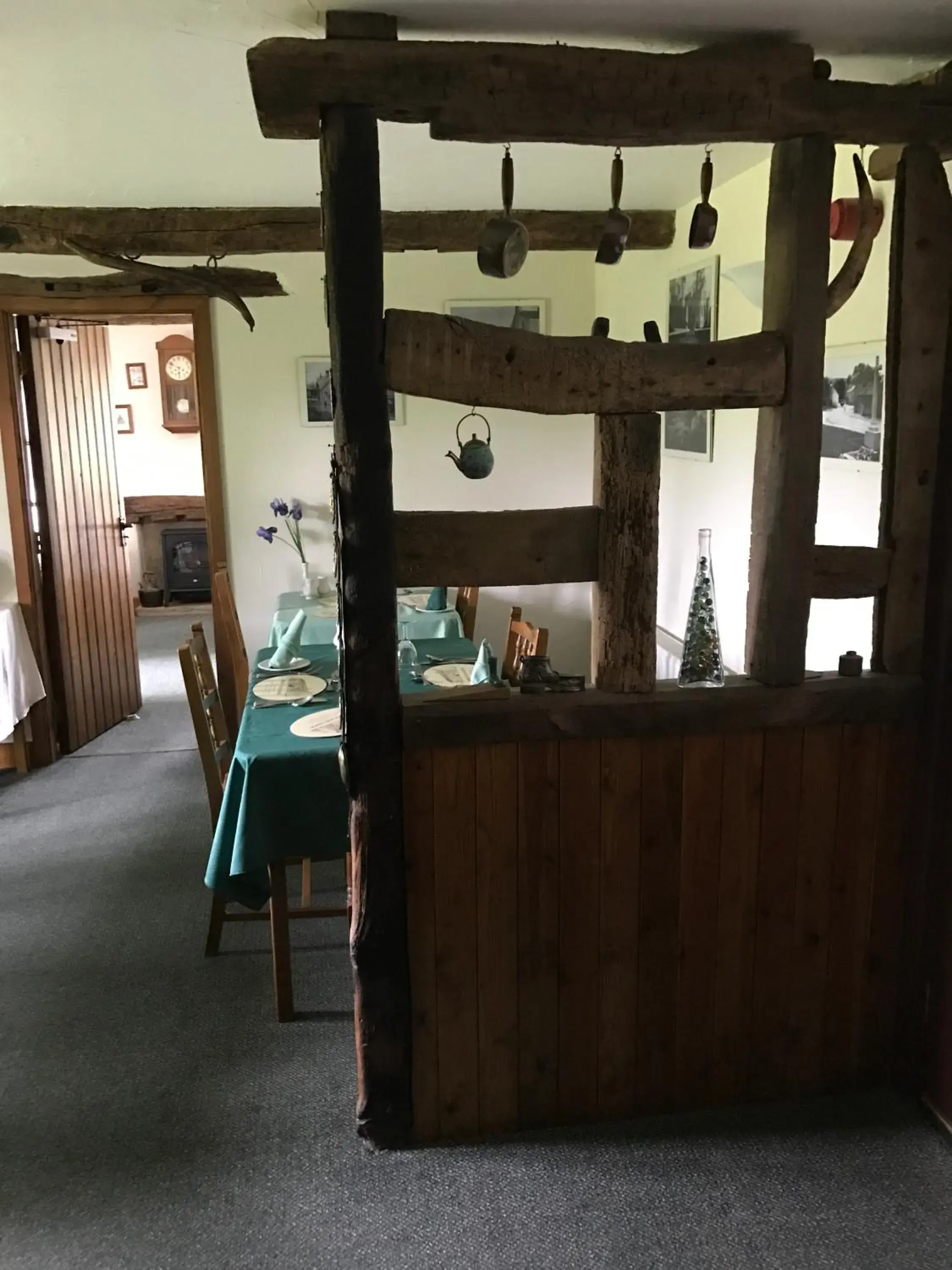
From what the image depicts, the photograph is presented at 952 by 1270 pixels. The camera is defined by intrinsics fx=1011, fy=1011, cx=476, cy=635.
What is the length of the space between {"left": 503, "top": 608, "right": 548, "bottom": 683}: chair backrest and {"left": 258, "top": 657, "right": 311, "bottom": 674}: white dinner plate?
672mm

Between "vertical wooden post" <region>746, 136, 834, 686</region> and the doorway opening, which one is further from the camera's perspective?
the doorway opening

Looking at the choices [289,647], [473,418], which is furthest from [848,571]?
[473,418]

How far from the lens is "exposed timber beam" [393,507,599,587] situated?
1990 millimetres

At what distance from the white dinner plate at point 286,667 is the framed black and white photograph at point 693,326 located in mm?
1544

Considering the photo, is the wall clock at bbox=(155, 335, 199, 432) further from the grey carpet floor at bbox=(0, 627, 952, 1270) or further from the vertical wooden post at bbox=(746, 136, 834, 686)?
the vertical wooden post at bbox=(746, 136, 834, 686)

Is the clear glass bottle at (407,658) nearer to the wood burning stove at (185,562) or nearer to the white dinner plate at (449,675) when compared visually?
the white dinner plate at (449,675)

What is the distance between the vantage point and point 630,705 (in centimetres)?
209

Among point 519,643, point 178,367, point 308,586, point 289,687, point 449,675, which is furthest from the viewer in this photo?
point 178,367

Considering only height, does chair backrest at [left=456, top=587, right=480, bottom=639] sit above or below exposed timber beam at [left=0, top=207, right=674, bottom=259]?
below

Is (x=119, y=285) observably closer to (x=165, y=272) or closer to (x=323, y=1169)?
(x=165, y=272)

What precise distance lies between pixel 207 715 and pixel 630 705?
1397 mm

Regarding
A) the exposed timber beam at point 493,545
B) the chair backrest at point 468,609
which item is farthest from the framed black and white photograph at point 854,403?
the chair backrest at point 468,609

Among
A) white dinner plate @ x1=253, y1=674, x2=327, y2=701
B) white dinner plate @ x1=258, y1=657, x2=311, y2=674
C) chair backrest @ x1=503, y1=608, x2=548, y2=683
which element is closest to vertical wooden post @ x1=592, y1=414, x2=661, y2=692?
chair backrest @ x1=503, y1=608, x2=548, y2=683

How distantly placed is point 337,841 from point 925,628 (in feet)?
4.86
